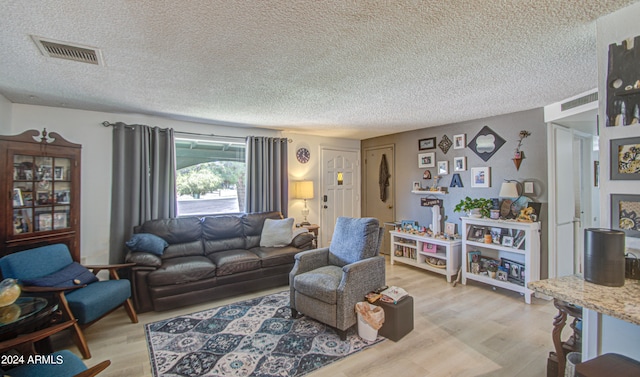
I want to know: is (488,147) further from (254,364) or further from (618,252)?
→ (254,364)

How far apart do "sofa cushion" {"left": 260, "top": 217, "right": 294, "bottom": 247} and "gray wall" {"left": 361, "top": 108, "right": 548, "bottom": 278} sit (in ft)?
7.44

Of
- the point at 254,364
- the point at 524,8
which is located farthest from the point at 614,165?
the point at 254,364

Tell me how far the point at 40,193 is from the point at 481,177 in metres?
5.29

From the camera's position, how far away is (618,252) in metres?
1.38

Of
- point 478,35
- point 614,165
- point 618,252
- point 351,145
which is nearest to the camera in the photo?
point 618,252

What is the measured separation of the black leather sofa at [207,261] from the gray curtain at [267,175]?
1.06 ft

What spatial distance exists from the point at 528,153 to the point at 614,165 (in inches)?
92.5

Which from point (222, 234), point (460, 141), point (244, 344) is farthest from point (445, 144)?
point (244, 344)

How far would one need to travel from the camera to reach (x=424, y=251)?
14.5 feet

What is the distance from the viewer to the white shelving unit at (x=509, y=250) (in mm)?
3311

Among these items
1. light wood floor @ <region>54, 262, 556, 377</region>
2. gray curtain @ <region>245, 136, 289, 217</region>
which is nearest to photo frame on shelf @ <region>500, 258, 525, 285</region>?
light wood floor @ <region>54, 262, 556, 377</region>

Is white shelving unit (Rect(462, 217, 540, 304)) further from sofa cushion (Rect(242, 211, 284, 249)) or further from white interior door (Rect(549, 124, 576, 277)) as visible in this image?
sofa cushion (Rect(242, 211, 284, 249))

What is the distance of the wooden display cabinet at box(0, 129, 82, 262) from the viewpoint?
8.57 ft

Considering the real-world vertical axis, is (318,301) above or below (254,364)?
above
